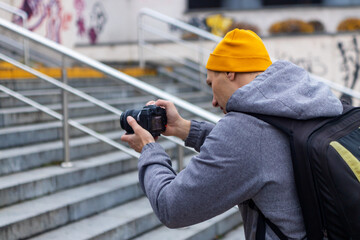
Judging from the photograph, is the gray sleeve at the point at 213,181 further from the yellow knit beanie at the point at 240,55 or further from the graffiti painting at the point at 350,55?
the graffiti painting at the point at 350,55

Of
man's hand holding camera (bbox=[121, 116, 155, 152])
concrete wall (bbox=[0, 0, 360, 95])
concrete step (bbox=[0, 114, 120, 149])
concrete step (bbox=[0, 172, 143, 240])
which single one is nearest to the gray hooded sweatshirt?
man's hand holding camera (bbox=[121, 116, 155, 152])

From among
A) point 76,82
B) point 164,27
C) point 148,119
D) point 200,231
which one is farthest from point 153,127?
point 164,27

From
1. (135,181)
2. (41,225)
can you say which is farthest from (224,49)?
(135,181)

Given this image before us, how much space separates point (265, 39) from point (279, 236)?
27.4ft

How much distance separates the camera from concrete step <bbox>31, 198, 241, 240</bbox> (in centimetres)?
342

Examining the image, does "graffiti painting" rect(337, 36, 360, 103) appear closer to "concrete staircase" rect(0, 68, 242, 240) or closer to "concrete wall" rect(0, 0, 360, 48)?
"concrete wall" rect(0, 0, 360, 48)

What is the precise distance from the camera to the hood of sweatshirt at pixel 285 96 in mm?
1576

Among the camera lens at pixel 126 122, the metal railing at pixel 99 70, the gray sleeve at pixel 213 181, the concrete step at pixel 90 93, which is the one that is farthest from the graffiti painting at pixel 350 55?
the gray sleeve at pixel 213 181

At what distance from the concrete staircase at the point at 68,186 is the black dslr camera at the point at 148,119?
152 cm

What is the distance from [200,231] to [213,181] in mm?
2303

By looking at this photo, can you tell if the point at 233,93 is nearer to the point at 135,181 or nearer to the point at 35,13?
the point at 135,181

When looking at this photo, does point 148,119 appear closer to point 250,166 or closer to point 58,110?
point 250,166

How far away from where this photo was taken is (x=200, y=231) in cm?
379

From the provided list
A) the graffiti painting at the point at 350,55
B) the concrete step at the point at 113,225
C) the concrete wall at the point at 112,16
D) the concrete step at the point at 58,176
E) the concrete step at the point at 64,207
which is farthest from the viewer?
→ the concrete wall at the point at 112,16
